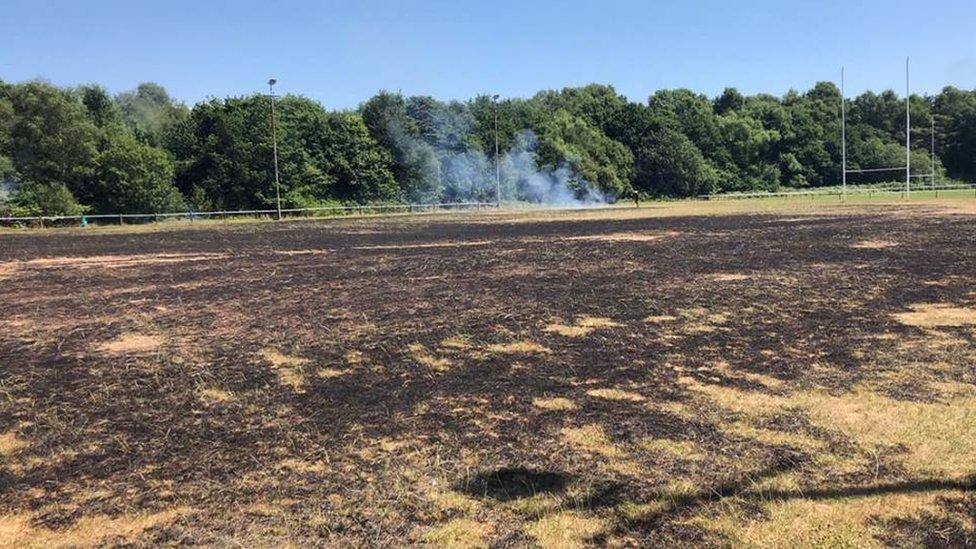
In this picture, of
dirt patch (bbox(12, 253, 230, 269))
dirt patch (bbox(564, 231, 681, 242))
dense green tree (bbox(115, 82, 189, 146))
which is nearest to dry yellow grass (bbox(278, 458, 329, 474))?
dirt patch (bbox(12, 253, 230, 269))

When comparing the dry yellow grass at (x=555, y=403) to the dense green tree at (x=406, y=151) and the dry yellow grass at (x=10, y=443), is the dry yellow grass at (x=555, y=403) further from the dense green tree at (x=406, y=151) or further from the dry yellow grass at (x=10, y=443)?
the dense green tree at (x=406, y=151)

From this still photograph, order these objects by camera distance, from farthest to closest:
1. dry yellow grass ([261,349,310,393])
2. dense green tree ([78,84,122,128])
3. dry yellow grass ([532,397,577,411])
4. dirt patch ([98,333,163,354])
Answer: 1. dense green tree ([78,84,122,128])
2. dirt patch ([98,333,163,354])
3. dry yellow grass ([261,349,310,393])
4. dry yellow grass ([532,397,577,411])

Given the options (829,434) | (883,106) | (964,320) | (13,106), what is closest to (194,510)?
(829,434)

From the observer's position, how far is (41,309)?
10766mm

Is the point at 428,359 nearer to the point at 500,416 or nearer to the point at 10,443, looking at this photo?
the point at 500,416

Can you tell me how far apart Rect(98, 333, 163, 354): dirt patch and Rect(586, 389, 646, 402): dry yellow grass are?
4.93m

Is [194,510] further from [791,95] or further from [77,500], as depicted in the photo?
[791,95]

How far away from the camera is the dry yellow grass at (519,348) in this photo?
7.19 metres

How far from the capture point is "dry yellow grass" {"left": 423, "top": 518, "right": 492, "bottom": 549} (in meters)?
3.31

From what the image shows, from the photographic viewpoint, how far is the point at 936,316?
27.2ft

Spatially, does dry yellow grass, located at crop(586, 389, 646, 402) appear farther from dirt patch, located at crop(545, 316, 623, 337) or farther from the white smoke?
the white smoke

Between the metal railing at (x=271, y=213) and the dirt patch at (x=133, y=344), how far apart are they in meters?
39.7

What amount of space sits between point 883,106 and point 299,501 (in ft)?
398

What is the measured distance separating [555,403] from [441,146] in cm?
6683
